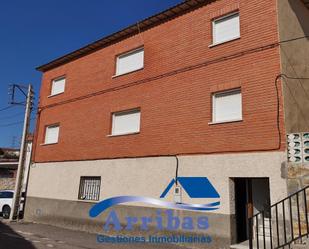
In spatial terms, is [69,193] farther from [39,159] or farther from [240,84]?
[240,84]

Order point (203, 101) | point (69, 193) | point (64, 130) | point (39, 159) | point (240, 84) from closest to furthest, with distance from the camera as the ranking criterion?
1. point (240, 84)
2. point (203, 101)
3. point (69, 193)
4. point (64, 130)
5. point (39, 159)

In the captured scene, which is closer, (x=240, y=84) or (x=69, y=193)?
(x=240, y=84)

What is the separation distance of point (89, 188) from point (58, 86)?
21.2 ft

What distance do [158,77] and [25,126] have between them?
8685 mm

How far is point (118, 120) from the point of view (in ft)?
43.2

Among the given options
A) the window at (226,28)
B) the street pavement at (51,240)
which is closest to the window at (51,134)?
the street pavement at (51,240)

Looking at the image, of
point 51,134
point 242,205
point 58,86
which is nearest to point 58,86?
point 58,86

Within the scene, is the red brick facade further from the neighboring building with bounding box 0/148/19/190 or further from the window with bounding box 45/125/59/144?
the neighboring building with bounding box 0/148/19/190

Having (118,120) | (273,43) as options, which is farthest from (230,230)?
(118,120)

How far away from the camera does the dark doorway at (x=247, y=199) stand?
9336 mm

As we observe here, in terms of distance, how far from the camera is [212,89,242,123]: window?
9547 mm

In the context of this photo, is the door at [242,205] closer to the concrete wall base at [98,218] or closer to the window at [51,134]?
the concrete wall base at [98,218]

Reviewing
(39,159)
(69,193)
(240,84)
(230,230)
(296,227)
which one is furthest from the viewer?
(39,159)

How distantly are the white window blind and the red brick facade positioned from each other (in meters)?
Result: 1.29
